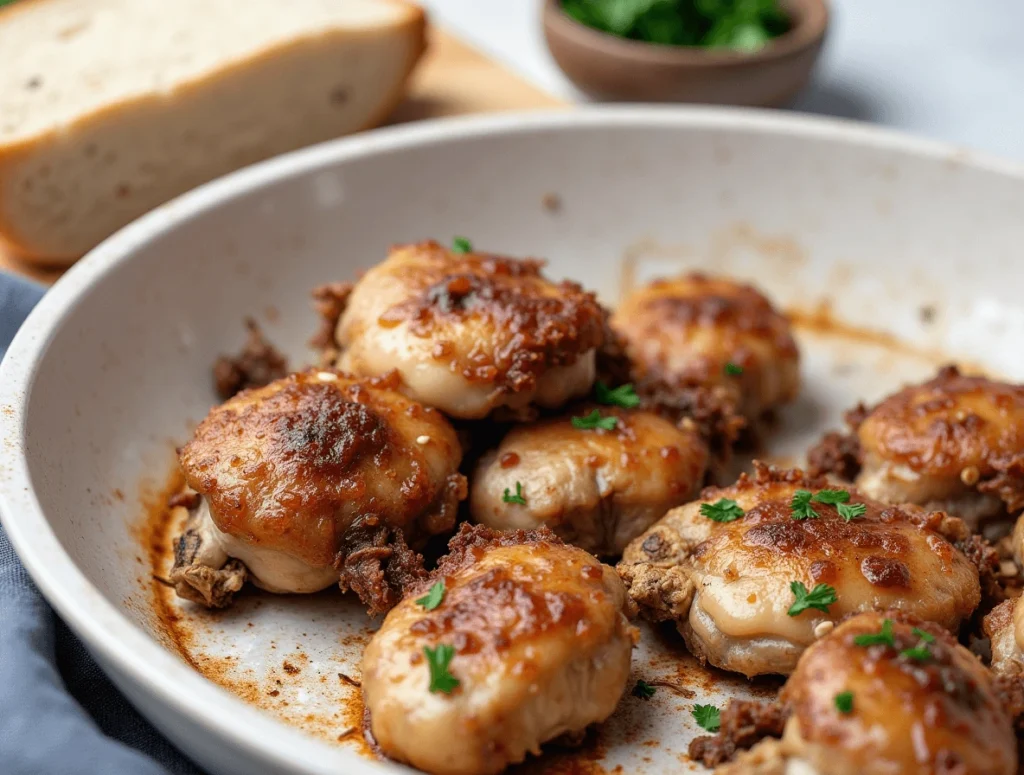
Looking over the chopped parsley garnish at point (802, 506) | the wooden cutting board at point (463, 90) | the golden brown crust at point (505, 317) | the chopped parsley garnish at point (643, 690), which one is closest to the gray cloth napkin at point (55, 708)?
the chopped parsley garnish at point (643, 690)

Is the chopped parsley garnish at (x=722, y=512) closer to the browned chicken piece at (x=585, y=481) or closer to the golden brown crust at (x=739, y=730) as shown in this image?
the browned chicken piece at (x=585, y=481)

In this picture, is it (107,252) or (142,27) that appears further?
(142,27)

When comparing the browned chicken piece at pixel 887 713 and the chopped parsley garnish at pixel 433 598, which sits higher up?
the browned chicken piece at pixel 887 713

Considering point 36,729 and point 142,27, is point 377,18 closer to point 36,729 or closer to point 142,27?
point 142,27

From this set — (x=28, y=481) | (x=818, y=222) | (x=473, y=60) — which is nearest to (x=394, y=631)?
(x=28, y=481)

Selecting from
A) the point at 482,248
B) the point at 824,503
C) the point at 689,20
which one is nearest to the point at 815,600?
the point at 824,503

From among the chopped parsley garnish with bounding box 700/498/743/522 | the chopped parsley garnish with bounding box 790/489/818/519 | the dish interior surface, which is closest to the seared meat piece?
the dish interior surface
